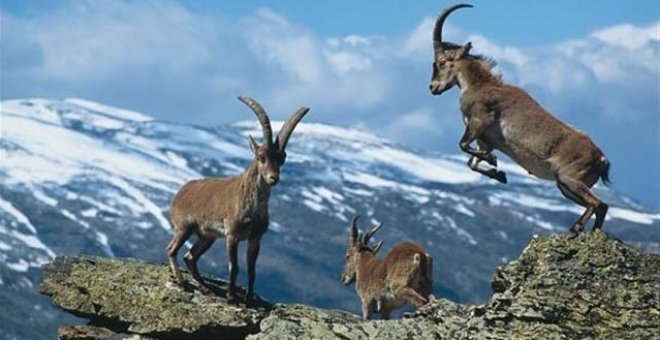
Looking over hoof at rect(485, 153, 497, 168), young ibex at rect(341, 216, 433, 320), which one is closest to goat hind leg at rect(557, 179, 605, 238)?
hoof at rect(485, 153, 497, 168)

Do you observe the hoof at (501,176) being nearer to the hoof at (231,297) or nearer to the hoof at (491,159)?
the hoof at (491,159)

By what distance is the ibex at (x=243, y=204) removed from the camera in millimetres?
24562

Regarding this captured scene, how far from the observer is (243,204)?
2481cm

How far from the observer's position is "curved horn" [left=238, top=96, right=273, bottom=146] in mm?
24641

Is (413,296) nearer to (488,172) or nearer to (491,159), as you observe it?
(491,159)

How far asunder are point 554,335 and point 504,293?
1185 mm

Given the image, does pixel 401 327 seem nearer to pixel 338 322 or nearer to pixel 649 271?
pixel 338 322

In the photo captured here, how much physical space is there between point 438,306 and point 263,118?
506 centimetres

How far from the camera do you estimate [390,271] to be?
103 feet

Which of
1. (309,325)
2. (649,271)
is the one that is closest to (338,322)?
(309,325)

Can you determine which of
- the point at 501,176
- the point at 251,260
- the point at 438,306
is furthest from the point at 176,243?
the point at 501,176

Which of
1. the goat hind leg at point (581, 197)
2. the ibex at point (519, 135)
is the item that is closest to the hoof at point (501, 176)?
the ibex at point (519, 135)

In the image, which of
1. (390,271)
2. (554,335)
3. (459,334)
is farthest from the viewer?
(390,271)

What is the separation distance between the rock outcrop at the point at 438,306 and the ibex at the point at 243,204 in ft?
2.27
